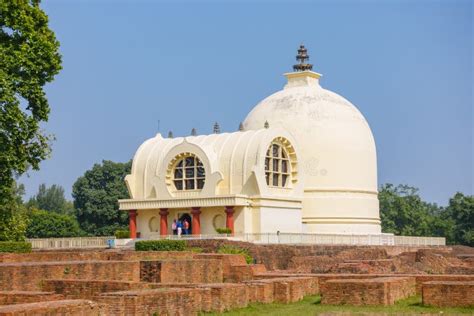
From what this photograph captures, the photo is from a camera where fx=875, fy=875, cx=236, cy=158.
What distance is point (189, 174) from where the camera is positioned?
45875 mm

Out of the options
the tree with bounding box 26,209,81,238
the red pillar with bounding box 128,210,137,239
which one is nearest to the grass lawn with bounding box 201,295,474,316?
the red pillar with bounding box 128,210,137,239

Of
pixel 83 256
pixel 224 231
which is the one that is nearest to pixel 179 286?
pixel 83 256

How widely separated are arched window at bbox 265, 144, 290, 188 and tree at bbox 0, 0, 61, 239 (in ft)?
56.0

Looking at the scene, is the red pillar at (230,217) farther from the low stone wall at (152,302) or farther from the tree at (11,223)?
the low stone wall at (152,302)

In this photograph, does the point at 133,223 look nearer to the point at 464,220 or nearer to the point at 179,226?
the point at 179,226

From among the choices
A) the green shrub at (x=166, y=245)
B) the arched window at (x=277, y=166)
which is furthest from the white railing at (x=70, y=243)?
the arched window at (x=277, y=166)

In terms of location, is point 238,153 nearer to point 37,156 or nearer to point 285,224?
point 285,224

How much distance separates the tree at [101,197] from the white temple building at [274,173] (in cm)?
1626

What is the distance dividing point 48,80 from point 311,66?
28394mm

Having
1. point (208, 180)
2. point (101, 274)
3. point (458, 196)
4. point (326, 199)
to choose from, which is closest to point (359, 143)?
point (326, 199)

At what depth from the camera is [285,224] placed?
4475 centimetres

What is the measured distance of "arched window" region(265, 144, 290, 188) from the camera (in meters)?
44.6

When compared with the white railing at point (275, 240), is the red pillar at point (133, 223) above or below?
above

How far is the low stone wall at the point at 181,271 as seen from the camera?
2144 centimetres
